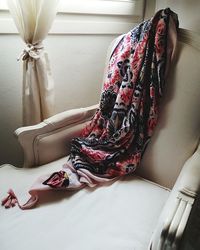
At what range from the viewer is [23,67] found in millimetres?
1292

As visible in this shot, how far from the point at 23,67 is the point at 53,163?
1.62 ft

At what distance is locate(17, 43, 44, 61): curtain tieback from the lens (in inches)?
48.7

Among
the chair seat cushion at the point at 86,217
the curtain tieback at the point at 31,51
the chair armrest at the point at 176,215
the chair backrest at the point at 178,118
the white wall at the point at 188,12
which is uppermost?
the white wall at the point at 188,12

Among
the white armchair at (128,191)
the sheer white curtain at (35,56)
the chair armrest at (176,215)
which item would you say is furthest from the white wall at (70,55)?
the chair armrest at (176,215)

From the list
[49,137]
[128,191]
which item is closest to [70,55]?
[49,137]

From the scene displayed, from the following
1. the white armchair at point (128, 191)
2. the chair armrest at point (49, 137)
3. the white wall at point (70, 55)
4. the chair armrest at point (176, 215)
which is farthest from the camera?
the white wall at point (70, 55)

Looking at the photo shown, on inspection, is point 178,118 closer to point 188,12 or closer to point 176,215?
point 176,215

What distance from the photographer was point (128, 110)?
1.13 meters

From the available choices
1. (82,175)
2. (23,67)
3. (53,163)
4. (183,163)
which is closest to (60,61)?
(23,67)

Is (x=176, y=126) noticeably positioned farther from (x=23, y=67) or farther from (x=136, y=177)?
(x=23, y=67)

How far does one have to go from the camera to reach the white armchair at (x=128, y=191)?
76 cm

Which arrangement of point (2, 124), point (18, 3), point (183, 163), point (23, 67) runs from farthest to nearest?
1. point (2, 124)
2. point (23, 67)
3. point (18, 3)
4. point (183, 163)

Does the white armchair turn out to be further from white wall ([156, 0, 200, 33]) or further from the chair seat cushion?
white wall ([156, 0, 200, 33])

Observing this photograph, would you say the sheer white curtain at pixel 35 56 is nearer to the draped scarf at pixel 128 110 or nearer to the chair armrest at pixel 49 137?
the chair armrest at pixel 49 137
